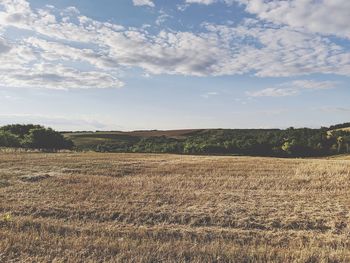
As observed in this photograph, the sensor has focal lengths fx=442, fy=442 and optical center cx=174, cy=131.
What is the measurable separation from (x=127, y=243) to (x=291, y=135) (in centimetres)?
8924

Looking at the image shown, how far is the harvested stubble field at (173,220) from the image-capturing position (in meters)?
10.1

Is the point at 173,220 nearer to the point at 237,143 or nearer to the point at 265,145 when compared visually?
the point at 237,143

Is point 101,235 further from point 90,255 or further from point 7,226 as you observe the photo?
point 7,226

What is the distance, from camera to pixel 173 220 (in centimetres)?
1511

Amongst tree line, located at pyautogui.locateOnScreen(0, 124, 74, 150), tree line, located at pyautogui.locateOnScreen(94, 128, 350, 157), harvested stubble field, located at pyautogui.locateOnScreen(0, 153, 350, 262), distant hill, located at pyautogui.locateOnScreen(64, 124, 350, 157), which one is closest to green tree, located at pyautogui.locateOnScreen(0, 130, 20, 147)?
tree line, located at pyautogui.locateOnScreen(0, 124, 74, 150)

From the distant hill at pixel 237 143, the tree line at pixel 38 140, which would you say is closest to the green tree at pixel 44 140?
the tree line at pixel 38 140

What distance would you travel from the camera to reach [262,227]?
14.3m

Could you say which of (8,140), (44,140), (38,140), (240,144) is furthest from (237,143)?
(8,140)

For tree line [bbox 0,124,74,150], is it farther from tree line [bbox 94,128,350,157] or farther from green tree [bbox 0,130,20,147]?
tree line [bbox 94,128,350,157]

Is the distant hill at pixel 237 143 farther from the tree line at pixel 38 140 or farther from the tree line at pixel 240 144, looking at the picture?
the tree line at pixel 38 140

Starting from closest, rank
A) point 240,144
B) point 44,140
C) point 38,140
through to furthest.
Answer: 1. point 38,140
2. point 44,140
3. point 240,144

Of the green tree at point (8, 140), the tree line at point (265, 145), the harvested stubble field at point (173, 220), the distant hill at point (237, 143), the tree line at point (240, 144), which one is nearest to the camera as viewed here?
the harvested stubble field at point (173, 220)

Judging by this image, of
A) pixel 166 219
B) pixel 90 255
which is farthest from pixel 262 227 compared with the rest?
pixel 90 255

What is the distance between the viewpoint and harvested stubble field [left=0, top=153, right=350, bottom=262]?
10125mm
